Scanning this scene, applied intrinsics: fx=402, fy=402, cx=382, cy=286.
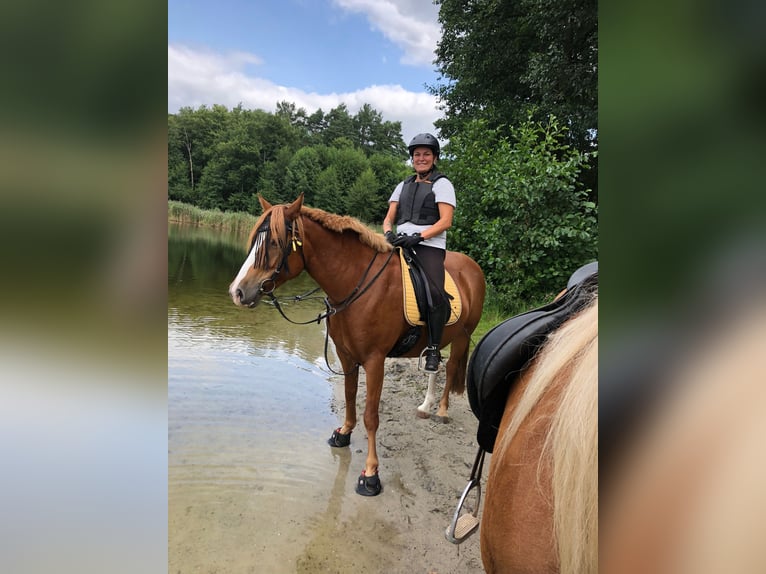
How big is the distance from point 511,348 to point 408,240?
2.16 meters

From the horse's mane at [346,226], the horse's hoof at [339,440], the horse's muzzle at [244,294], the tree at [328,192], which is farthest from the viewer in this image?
the tree at [328,192]

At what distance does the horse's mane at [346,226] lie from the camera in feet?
9.59

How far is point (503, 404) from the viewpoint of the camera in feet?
4.05

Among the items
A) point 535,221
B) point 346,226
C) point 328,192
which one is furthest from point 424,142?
point 328,192

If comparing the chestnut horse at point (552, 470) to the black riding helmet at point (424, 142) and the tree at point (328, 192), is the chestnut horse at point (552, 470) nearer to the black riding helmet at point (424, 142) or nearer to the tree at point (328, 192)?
the black riding helmet at point (424, 142)

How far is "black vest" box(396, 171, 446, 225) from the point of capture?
340 cm

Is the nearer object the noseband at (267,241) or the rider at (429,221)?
the noseband at (267,241)

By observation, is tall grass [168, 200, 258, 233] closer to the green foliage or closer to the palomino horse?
the green foliage

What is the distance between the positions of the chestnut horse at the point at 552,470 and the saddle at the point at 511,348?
0.06 metres

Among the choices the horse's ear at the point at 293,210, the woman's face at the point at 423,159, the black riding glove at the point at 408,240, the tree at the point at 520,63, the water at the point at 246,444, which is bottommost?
the water at the point at 246,444

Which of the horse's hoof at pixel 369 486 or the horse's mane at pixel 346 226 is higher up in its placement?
the horse's mane at pixel 346 226

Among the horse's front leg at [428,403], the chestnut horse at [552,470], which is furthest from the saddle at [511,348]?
the horse's front leg at [428,403]
